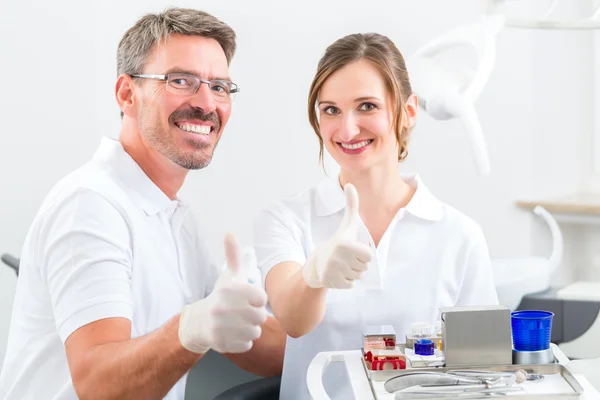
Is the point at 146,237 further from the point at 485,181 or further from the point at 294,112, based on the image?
the point at 485,181

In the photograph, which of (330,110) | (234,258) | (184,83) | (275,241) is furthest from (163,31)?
(234,258)

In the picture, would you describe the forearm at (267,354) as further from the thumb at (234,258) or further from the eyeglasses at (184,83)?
the thumb at (234,258)

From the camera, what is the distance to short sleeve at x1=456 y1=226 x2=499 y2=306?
144cm

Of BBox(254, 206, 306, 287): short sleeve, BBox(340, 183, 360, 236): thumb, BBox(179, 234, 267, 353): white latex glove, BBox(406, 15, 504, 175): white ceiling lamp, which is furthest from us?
BBox(406, 15, 504, 175): white ceiling lamp

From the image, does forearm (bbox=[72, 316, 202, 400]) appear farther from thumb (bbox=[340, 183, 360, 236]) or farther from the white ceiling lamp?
the white ceiling lamp

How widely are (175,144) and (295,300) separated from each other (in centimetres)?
43

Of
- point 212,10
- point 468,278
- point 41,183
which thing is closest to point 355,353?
point 468,278

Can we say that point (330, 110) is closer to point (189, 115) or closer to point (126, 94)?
point (189, 115)

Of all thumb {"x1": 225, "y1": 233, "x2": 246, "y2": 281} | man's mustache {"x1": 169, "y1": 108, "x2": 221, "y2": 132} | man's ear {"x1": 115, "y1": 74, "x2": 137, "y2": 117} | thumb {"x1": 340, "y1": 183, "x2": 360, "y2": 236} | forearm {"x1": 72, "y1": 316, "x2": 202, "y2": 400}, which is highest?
man's ear {"x1": 115, "y1": 74, "x2": 137, "y2": 117}

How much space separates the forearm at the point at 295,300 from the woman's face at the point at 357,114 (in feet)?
0.73

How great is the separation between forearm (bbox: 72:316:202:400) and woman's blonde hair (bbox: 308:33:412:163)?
51 centimetres

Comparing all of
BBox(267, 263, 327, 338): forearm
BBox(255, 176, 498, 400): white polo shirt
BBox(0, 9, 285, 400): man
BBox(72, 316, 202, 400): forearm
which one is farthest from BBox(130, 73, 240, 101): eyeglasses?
BBox(72, 316, 202, 400): forearm

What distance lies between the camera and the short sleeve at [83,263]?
1268 mm

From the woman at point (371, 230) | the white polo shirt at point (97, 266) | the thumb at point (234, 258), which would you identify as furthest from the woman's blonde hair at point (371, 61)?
the thumb at point (234, 258)
